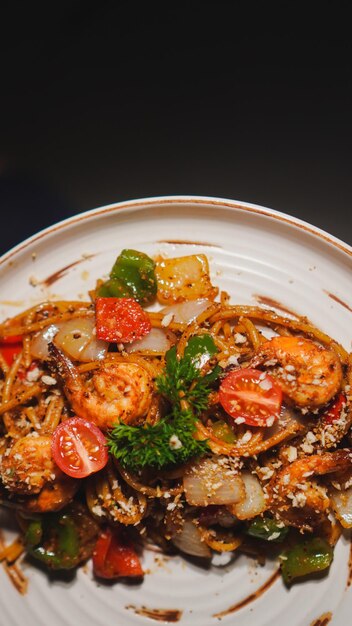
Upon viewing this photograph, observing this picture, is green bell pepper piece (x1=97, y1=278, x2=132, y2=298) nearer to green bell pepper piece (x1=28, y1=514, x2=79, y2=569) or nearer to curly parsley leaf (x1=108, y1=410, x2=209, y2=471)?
curly parsley leaf (x1=108, y1=410, x2=209, y2=471)

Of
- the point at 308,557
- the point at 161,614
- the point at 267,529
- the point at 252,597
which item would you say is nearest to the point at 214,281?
the point at 267,529

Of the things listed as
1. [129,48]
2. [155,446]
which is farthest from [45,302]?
[129,48]

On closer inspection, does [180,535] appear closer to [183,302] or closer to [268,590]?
[268,590]

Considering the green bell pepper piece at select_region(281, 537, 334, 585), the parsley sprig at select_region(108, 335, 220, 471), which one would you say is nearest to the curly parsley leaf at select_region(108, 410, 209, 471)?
the parsley sprig at select_region(108, 335, 220, 471)

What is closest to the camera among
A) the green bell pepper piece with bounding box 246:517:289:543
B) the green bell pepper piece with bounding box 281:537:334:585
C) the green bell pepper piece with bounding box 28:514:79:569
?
the green bell pepper piece with bounding box 246:517:289:543

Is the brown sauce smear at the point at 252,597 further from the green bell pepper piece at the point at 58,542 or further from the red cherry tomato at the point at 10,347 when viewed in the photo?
the red cherry tomato at the point at 10,347
